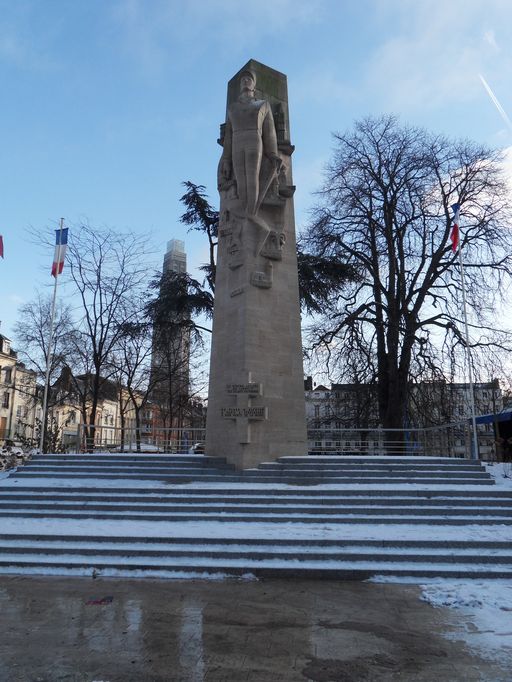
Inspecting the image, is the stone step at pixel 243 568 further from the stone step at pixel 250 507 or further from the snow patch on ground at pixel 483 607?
the stone step at pixel 250 507

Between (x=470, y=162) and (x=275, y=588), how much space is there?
20.7 metres

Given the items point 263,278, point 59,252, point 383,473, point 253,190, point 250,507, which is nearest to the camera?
point 250,507

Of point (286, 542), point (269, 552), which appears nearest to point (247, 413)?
point (286, 542)

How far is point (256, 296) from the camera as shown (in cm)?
1450

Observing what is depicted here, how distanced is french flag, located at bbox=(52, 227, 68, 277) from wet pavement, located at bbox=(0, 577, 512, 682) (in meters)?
13.5

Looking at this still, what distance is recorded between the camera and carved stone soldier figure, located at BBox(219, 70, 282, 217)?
14820 mm

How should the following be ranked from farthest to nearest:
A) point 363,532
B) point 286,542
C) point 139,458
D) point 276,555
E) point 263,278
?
point 263,278 < point 139,458 < point 363,532 < point 286,542 < point 276,555

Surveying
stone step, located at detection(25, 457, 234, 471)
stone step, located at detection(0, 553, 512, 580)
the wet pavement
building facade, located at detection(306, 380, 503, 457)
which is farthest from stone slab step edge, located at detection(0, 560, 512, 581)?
building facade, located at detection(306, 380, 503, 457)

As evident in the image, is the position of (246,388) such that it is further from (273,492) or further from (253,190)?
(253,190)

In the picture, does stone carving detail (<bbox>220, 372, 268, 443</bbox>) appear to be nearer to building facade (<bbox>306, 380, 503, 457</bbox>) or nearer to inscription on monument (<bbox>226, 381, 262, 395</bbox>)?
inscription on monument (<bbox>226, 381, 262, 395</bbox>)

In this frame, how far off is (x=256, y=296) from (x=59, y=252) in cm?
852

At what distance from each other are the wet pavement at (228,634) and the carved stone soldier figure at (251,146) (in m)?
11.1

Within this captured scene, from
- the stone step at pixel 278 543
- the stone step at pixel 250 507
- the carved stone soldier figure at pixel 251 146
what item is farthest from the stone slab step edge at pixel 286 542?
the carved stone soldier figure at pixel 251 146

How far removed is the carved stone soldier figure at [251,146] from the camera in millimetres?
14820
